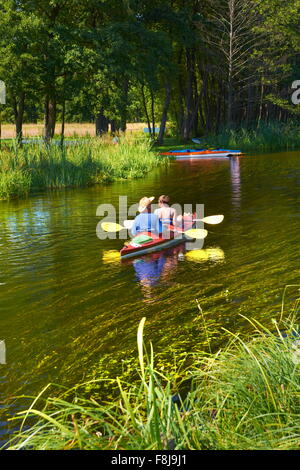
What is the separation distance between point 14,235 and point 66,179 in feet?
30.1

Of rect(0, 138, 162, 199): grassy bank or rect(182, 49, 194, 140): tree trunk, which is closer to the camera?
rect(0, 138, 162, 199): grassy bank

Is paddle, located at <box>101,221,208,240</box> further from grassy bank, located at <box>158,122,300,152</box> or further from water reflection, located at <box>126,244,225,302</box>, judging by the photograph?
grassy bank, located at <box>158,122,300,152</box>

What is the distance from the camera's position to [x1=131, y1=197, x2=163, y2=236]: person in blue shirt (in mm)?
12875

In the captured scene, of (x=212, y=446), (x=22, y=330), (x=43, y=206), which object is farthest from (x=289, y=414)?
(x=43, y=206)

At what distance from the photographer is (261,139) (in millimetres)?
38719

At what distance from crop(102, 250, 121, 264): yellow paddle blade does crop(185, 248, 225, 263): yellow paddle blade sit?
4.83ft

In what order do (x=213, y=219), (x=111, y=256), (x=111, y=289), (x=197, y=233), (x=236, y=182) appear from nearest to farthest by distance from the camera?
(x=111, y=289)
(x=111, y=256)
(x=197, y=233)
(x=213, y=219)
(x=236, y=182)

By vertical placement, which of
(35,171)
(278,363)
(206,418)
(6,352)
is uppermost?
(35,171)

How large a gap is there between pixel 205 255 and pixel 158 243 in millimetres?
1325

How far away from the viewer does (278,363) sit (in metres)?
4.42

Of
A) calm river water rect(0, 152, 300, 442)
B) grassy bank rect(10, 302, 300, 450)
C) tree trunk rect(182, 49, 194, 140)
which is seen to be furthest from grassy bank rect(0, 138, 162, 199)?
grassy bank rect(10, 302, 300, 450)

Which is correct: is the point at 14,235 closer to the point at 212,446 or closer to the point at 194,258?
the point at 194,258

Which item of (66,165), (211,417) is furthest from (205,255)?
(66,165)

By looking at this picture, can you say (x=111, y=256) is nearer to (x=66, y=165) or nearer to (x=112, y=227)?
(x=112, y=227)
